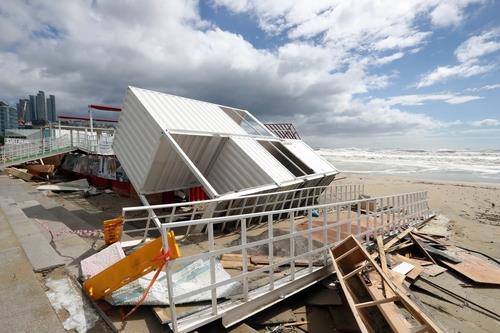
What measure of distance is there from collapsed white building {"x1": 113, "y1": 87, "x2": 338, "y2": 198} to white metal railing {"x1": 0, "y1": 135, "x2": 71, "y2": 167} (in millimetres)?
15135

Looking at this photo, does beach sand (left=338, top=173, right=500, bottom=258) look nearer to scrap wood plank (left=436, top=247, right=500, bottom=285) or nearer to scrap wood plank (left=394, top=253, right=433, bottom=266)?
scrap wood plank (left=436, top=247, right=500, bottom=285)

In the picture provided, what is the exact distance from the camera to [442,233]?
977 cm

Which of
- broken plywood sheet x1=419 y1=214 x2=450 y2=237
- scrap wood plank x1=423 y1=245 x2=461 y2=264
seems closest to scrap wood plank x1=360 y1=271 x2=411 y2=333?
scrap wood plank x1=423 y1=245 x2=461 y2=264

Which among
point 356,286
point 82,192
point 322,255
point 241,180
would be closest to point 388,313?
point 356,286

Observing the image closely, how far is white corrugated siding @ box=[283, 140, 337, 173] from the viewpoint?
37.5 feet

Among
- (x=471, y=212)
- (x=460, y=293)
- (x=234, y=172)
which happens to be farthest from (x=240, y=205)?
(x=471, y=212)

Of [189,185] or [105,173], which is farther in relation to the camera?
[105,173]

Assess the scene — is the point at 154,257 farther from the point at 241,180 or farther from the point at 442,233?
the point at 442,233

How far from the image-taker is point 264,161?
922 centimetres

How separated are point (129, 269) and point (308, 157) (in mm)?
9389

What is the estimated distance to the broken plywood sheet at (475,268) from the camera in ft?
20.3

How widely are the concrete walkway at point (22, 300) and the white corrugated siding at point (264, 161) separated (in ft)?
19.5

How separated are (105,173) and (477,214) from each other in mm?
18961

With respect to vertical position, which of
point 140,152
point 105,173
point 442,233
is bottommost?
point 442,233
